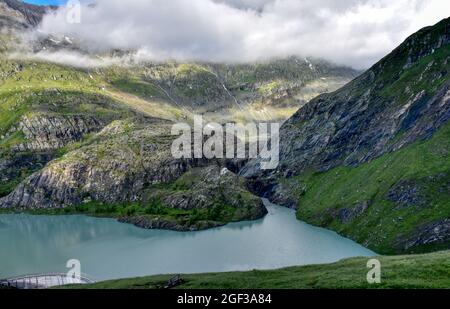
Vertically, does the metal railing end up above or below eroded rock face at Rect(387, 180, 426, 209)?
below

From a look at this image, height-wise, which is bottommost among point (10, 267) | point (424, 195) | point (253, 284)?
point (10, 267)

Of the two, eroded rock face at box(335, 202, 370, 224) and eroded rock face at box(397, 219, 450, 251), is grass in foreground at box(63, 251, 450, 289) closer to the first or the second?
eroded rock face at box(397, 219, 450, 251)

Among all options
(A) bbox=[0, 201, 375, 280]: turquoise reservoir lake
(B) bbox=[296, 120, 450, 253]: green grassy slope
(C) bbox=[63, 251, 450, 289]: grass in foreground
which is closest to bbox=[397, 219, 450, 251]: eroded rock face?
(B) bbox=[296, 120, 450, 253]: green grassy slope

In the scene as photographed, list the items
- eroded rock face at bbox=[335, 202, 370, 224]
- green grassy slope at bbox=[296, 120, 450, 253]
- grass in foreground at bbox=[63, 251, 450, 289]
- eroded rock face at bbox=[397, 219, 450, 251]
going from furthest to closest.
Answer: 1. eroded rock face at bbox=[335, 202, 370, 224]
2. green grassy slope at bbox=[296, 120, 450, 253]
3. eroded rock face at bbox=[397, 219, 450, 251]
4. grass in foreground at bbox=[63, 251, 450, 289]

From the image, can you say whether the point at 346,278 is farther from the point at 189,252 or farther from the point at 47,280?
the point at 189,252

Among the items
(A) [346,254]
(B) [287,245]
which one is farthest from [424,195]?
(B) [287,245]

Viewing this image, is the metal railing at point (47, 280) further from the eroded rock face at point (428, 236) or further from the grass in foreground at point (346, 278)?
the eroded rock face at point (428, 236)

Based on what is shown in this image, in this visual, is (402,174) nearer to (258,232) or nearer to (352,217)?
(352,217)

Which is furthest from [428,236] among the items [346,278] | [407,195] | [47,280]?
[47,280]

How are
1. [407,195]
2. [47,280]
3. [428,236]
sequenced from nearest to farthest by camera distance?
[47,280] < [428,236] < [407,195]
